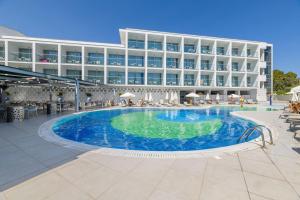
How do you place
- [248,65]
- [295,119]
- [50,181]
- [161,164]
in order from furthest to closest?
[248,65] → [295,119] → [161,164] → [50,181]

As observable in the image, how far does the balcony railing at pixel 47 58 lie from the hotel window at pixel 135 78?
37.4 feet

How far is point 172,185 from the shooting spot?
2.62m

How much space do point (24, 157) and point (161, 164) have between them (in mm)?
3679

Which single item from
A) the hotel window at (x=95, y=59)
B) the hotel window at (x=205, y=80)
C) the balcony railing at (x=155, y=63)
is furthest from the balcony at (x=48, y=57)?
the hotel window at (x=205, y=80)

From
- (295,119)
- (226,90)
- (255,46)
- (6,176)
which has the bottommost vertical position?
(6,176)

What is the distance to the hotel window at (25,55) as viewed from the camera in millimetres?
20344

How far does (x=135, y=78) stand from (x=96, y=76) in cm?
641

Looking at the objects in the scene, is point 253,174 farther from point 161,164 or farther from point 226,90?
point 226,90

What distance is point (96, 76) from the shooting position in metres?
22.6

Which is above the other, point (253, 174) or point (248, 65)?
point (248, 65)

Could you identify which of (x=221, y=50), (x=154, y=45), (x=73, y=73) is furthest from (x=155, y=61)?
(x=221, y=50)

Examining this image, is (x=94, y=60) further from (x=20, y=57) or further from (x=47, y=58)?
(x=20, y=57)

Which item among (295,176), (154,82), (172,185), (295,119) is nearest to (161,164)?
(172,185)

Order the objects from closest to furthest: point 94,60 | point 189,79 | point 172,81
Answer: point 94,60, point 172,81, point 189,79
